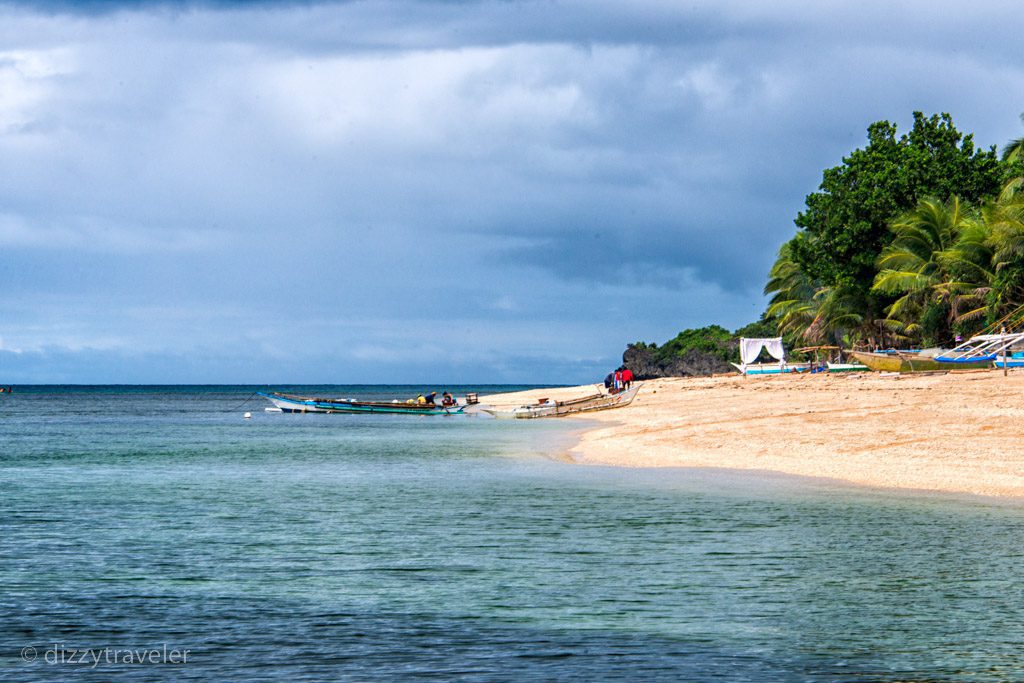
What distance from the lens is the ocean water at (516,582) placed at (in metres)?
9.38

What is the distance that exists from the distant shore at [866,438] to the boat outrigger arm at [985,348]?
6420 mm

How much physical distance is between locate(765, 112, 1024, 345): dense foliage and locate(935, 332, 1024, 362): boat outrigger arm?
2170 millimetres

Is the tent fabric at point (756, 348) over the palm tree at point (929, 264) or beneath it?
beneath

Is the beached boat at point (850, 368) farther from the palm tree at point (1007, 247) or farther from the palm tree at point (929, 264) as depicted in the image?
the palm tree at point (1007, 247)

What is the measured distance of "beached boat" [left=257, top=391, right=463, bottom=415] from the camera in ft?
236

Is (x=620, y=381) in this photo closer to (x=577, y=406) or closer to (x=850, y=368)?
(x=577, y=406)

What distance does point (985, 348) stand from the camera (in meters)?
52.8

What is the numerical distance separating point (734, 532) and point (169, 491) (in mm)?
14521

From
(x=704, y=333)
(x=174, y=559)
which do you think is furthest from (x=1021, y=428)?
(x=704, y=333)

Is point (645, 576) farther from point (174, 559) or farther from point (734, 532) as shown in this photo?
point (174, 559)

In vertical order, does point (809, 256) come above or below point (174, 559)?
above

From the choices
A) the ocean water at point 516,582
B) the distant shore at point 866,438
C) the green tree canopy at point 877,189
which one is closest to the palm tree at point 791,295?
the green tree canopy at point 877,189

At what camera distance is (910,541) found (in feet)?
49.0

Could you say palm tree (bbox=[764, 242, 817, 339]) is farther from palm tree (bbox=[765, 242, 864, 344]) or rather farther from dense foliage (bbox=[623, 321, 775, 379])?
dense foliage (bbox=[623, 321, 775, 379])
